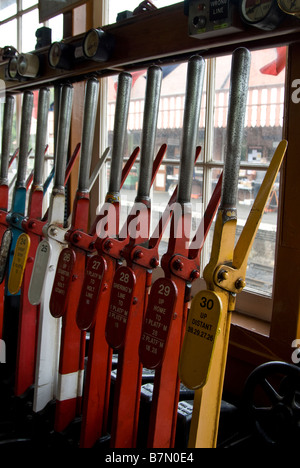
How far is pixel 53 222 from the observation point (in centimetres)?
143

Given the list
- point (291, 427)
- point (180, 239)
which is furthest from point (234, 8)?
point (291, 427)

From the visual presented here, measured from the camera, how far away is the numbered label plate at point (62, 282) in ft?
4.25

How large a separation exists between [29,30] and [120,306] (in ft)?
6.84

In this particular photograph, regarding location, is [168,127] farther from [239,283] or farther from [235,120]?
[239,283]

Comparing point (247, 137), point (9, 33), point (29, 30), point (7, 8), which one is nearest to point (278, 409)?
point (247, 137)

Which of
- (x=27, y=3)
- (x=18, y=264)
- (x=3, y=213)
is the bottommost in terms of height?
(x=18, y=264)

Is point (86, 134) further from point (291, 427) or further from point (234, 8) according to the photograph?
point (291, 427)

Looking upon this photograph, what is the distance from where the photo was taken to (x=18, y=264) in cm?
145

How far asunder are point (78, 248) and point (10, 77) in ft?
2.30

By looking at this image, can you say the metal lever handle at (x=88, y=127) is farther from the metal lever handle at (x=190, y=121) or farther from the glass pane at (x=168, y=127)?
the glass pane at (x=168, y=127)

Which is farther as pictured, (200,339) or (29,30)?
(29,30)

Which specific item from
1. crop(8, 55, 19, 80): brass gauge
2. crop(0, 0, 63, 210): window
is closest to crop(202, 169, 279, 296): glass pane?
crop(8, 55, 19, 80): brass gauge

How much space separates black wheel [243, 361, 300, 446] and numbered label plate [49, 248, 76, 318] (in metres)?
0.50

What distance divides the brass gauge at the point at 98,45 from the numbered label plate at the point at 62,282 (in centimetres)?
51
